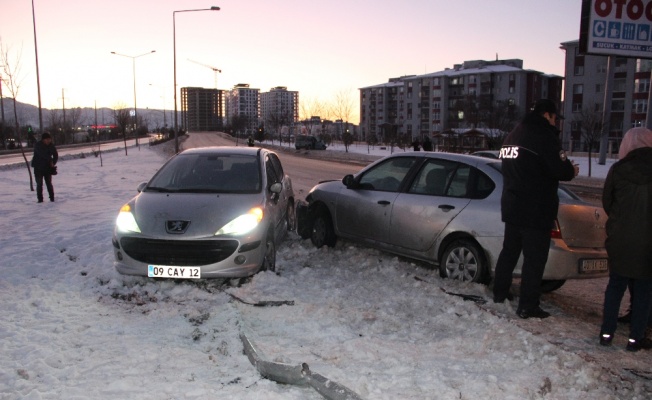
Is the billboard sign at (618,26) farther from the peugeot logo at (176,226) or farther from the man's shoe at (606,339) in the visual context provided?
the peugeot logo at (176,226)

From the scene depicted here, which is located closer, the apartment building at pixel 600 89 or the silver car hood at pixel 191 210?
the silver car hood at pixel 191 210

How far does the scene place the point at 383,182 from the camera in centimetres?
688

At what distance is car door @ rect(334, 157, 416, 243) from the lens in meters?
6.55

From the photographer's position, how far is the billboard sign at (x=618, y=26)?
1856 centimetres

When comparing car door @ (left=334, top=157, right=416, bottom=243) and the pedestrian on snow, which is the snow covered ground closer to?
the pedestrian on snow

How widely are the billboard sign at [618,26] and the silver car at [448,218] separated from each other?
1604 centimetres

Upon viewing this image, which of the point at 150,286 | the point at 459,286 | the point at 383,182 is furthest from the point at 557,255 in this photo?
the point at 150,286

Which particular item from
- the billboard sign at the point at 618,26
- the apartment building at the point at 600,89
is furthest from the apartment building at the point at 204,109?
the billboard sign at the point at 618,26

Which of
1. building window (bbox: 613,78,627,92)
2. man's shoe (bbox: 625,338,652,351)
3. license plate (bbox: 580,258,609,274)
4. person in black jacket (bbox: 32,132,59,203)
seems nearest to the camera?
man's shoe (bbox: 625,338,652,351)

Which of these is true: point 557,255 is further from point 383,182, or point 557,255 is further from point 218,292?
point 218,292

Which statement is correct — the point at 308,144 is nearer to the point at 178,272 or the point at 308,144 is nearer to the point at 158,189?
the point at 158,189

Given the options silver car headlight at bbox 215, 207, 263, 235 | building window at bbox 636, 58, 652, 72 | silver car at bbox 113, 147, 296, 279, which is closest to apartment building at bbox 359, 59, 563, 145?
building window at bbox 636, 58, 652, 72

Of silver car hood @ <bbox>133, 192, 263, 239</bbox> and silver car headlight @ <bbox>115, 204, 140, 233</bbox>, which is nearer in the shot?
A: silver car hood @ <bbox>133, 192, 263, 239</bbox>

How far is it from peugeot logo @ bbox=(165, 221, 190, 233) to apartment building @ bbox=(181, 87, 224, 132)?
16787 centimetres
